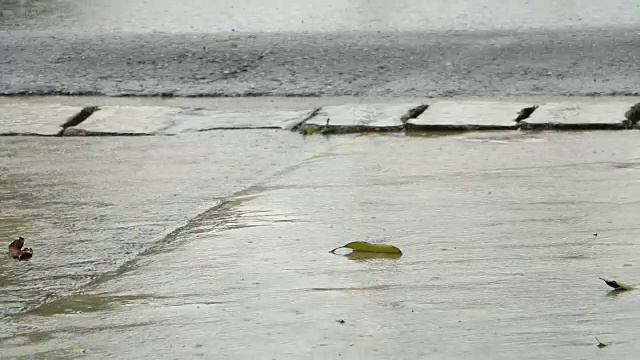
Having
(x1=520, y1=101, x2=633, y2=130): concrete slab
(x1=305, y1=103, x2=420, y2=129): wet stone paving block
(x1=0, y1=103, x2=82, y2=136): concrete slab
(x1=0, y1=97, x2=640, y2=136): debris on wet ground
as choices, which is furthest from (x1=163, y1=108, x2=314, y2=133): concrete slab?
(x1=520, y1=101, x2=633, y2=130): concrete slab

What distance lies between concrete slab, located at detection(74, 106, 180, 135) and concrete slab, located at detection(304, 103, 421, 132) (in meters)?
0.79

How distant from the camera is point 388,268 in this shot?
3.93m

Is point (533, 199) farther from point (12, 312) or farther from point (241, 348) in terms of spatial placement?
point (12, 312)

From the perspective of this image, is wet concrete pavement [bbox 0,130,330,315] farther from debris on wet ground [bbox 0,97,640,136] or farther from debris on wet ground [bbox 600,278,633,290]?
debris on wet ground [bbox 600,278,633,290]

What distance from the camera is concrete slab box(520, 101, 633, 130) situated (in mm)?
5828

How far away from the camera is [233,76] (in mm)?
7098

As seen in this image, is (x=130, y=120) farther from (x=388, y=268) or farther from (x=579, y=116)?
(x=388, y=268)

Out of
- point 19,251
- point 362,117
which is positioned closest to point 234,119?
point 362,117

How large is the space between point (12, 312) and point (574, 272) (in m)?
1.79

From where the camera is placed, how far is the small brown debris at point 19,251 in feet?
13.6

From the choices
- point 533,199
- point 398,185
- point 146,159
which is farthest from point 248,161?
point 533,199

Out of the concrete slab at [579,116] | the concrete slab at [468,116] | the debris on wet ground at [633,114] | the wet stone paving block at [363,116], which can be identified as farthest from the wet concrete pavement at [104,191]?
the debris on wet ground at [633,114]

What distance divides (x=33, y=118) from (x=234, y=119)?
42.8 inches

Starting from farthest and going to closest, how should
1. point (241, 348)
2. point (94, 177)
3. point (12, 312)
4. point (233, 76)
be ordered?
point (233, 76) → point (94, 177) → point (12, 312) → point (241, 348)
